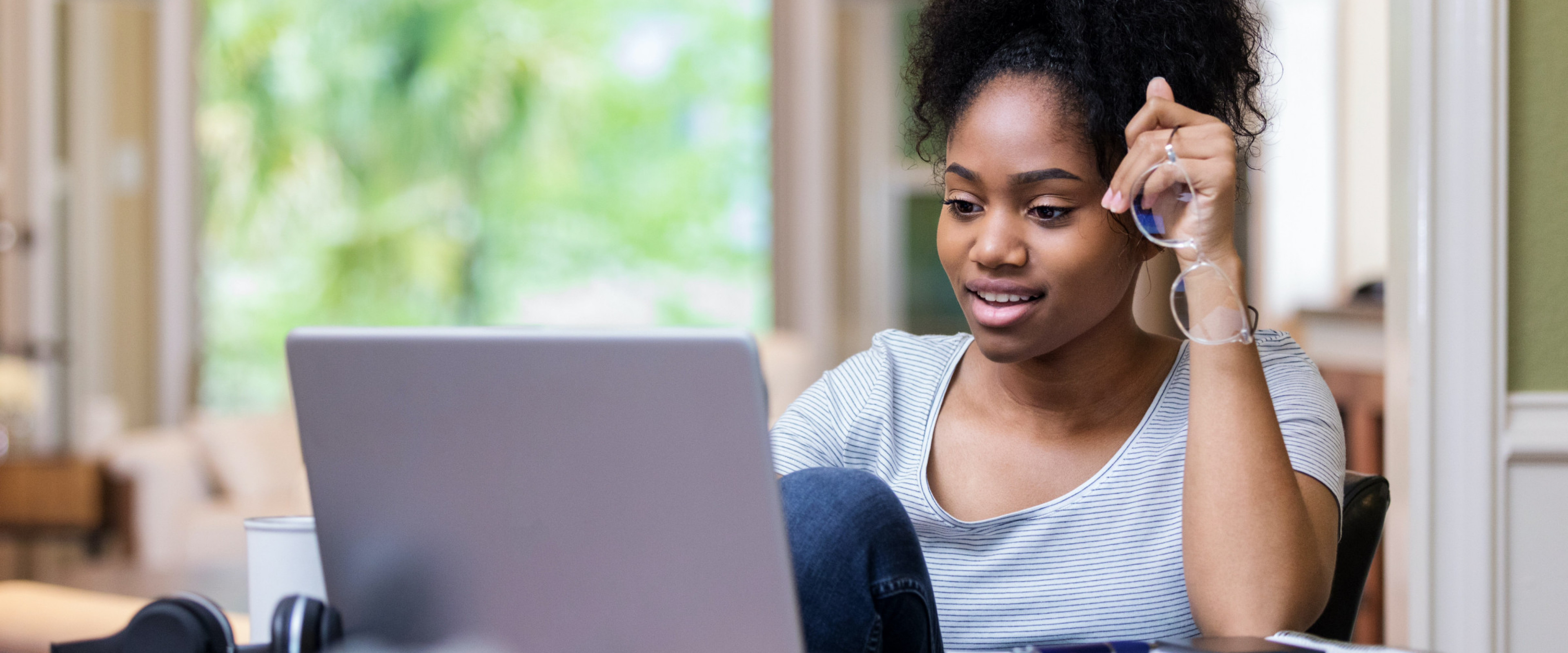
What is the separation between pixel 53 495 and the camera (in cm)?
396


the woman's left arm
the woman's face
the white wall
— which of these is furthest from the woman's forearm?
the white wall

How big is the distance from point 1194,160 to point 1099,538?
32 cm

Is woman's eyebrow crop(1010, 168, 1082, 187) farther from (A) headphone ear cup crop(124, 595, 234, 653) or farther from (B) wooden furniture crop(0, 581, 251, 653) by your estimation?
(B) wooden furniture crop(0, 581, 251, 653)

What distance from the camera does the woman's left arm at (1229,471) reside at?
2.90 ft

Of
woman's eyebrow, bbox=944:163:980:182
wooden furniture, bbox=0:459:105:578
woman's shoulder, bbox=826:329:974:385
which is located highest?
woman's eyebrow, bbox=944:163:980:182

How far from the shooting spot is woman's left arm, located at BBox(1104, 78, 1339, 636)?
88 centimetres

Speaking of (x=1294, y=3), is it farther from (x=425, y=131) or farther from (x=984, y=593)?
(x=425, y=131)

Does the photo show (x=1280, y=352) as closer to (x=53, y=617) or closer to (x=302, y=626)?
(x=302, y=626)

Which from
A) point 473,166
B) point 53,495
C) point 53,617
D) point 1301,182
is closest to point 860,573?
point 53,617

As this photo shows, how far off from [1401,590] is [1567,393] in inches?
12.1

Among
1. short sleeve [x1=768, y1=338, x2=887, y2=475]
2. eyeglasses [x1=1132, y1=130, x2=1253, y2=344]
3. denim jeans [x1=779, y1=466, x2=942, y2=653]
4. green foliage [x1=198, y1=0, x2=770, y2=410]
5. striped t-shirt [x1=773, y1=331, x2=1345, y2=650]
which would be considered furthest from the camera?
green foliage [x1=198, y1=0, x2=770, y2=410]

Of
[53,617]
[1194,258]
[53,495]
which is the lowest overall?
[53,495]

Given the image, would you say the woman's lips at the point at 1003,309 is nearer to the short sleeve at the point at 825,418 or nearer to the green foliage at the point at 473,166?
the short sleeve at the point at 825,418

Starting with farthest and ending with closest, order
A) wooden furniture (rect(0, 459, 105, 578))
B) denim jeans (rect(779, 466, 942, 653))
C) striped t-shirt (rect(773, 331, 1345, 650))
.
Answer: wooden furniture (rect(0, 459, 105, 578)) < striped t-shirt (rect(773, 331, 1345, 650)) < denim jeans (rect(779, 466, 942, 653))
